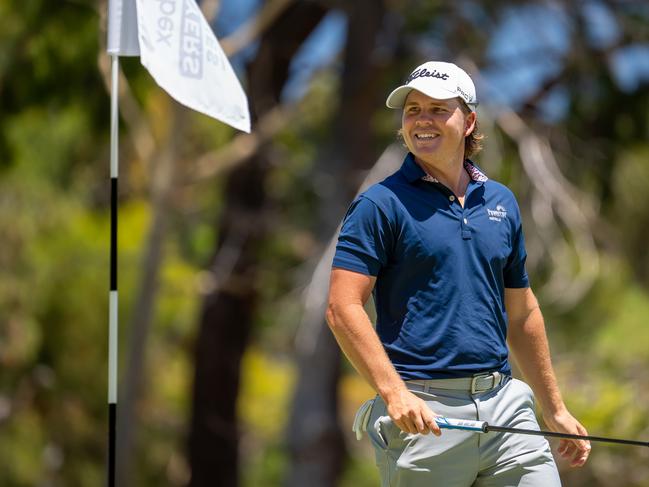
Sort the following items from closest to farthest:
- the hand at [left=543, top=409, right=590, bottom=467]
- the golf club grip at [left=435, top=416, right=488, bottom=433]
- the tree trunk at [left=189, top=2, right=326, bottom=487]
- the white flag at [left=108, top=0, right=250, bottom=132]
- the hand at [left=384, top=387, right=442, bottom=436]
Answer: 1. the hand at [left=384, top=387, right=442, bottom=436]
2. the golf club grip at [left=435, top=416, right=488, bottom=433]
3. the hand at [left=543, top=409, right=590, bottom=467]
4. the white flag at [left=108, top=0, right=250, bottom=132]
5. the tree trunk at [left=189, top=2, right=326, bottom=487]

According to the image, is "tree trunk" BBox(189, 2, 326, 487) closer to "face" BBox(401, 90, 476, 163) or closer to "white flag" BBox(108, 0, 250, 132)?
"white flag" BBox(108, 0, 250, 132)

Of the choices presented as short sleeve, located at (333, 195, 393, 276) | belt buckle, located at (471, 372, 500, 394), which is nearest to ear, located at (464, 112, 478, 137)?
short sleeve, located at (333, 195, 393, 276)

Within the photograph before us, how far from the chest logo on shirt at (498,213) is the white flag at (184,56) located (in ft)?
3.83

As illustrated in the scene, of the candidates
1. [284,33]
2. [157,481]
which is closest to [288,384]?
[157,481]

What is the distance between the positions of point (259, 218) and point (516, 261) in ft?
30.7

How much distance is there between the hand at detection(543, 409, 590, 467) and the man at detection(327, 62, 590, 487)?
0.12m

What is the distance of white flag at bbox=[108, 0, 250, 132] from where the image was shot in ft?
13.6

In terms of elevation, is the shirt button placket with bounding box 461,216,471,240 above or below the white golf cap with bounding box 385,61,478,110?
below

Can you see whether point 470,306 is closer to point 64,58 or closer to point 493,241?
point 493,241

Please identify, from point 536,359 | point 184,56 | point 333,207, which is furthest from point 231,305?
point 536,359

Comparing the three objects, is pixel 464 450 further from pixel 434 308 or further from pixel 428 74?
pixel 428 74

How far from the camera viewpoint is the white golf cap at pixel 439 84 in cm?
322

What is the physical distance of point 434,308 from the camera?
10.3ft

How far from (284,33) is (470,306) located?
32.1ft
